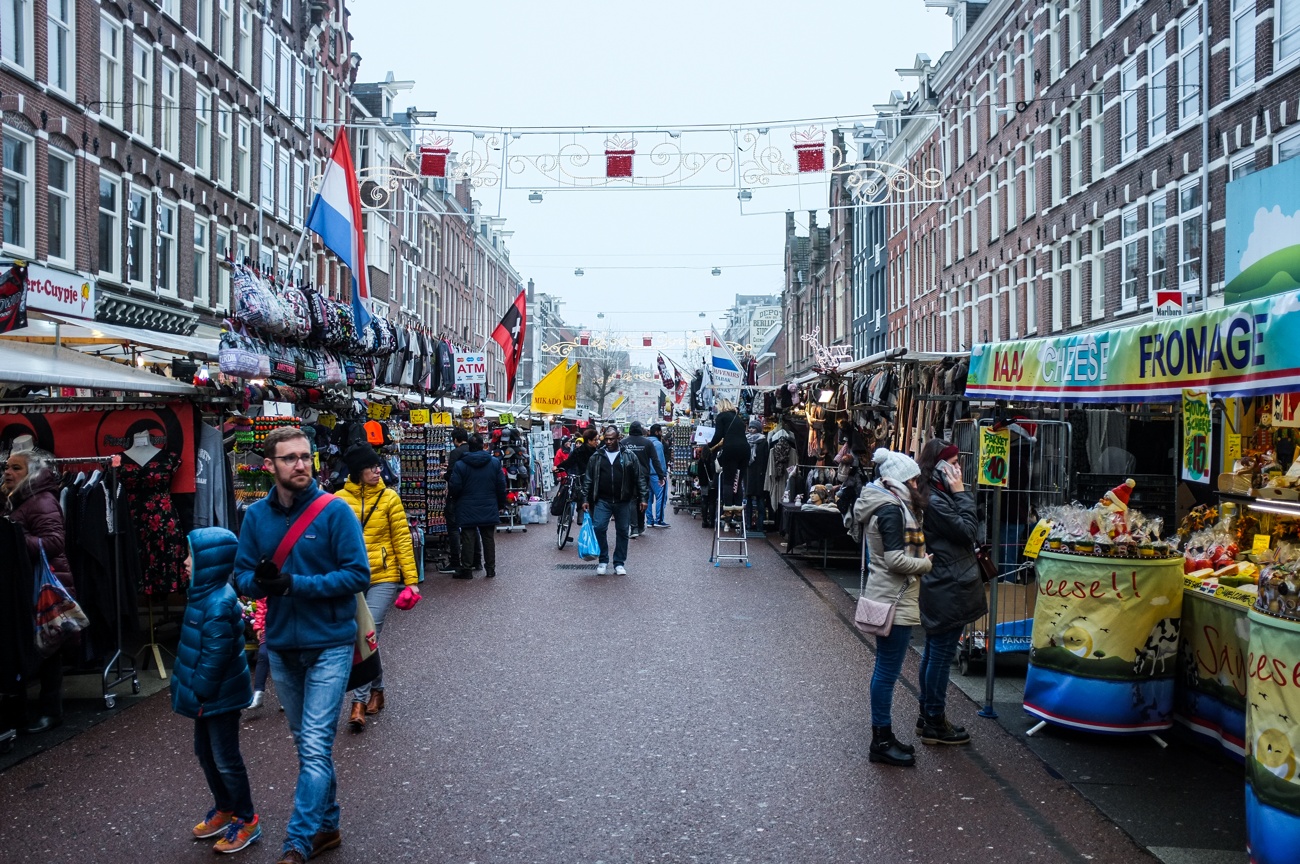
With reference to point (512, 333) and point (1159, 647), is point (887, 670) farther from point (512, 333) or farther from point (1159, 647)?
point (512, 333)

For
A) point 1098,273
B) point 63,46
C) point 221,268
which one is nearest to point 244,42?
point 221,268

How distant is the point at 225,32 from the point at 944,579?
27.2m

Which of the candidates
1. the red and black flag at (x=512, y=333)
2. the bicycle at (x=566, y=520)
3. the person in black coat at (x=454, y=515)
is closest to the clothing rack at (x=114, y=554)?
the person in black coat at (x=454, y=515)

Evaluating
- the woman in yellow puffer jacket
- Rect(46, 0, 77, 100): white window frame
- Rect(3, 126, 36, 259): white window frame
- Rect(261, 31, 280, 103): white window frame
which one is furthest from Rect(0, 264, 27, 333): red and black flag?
Rect(261, 31, 280, 103): white window frame

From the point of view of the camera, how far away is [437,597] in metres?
12.6

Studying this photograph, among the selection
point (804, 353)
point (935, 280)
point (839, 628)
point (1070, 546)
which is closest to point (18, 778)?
point (1070, 546)

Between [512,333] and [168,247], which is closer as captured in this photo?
[512,333]

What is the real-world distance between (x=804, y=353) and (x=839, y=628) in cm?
6322

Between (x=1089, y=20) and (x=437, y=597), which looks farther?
(x=1089, y=20)

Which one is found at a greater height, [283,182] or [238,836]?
[283,182]

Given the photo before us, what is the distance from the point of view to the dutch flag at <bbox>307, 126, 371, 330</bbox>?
12.1 m

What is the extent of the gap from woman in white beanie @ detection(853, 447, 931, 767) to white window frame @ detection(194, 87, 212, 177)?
2413 cm

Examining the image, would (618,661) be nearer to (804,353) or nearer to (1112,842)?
(1112,842)

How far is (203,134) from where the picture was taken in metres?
27.3
